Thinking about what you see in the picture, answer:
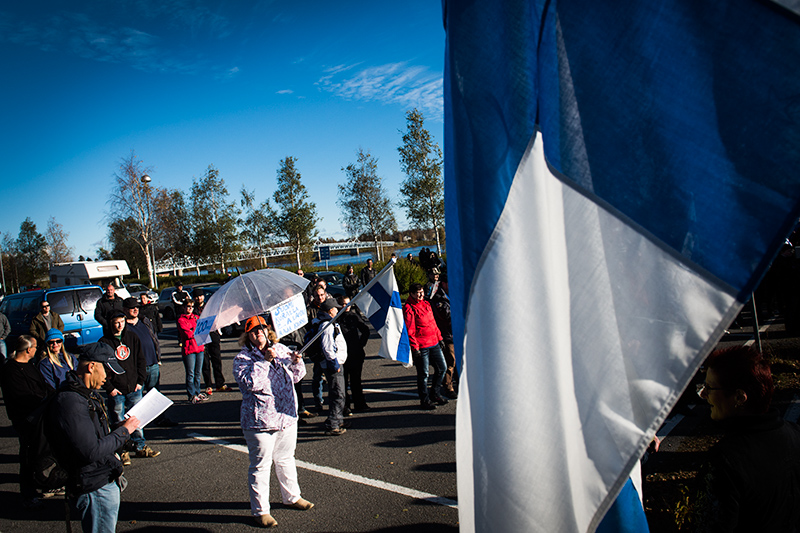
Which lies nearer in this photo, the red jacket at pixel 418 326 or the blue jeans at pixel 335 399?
the blue jeans at pixel 335 399

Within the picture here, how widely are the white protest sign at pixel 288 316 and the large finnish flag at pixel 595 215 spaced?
161 inches

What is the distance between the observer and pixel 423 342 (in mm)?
7105

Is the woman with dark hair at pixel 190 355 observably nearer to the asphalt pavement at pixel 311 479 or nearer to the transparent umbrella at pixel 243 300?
the asphalt pavement at pixel 311 479

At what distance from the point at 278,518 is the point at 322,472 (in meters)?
0.96

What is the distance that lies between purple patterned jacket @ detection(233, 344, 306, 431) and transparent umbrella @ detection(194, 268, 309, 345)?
81 centimetres

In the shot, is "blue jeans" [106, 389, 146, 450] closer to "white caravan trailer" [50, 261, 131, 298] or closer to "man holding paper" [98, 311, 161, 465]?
"man holding paper" [98, 311, 161, 465]

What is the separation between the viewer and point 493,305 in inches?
48.3

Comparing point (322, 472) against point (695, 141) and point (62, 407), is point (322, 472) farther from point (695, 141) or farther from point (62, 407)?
point (695, 141)

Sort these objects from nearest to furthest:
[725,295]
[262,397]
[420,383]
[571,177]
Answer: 1. [725,295]
2. [571,177]
3. [262,397]
4. [420,383]

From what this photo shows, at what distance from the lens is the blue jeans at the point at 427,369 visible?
7.11 m

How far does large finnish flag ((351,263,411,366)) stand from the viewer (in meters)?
6.78

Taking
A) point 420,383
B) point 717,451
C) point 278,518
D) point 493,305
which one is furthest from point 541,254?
point 420,383

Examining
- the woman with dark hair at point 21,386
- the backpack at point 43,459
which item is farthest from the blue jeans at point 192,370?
the backpack at point 43,459

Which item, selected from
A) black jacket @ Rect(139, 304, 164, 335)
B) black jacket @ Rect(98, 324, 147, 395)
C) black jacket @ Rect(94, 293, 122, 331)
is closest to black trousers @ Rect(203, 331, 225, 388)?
black jacket @ Rect(139, 304, 164, 335)
